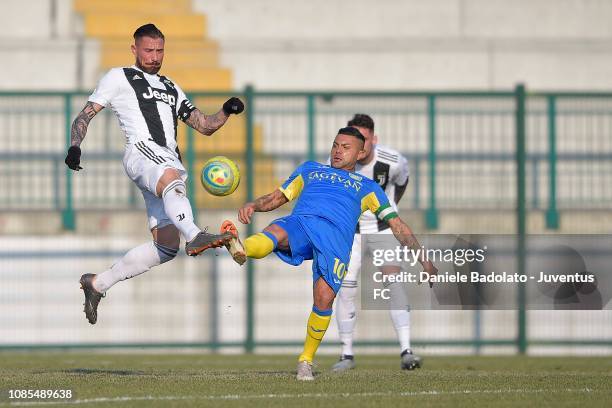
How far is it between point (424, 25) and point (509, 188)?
498 centimetres

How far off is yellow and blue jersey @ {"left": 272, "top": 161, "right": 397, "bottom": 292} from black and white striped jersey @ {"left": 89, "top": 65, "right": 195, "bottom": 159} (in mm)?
1041

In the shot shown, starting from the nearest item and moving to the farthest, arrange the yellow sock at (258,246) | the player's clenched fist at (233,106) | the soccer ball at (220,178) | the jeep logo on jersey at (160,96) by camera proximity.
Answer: the yellow sock at (258,246) → the soccer ball at (220,178) → the player's clenched fist at (233,106) → the jeep logo on jersey at (160,96)

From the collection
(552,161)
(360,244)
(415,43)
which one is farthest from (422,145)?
(415,43)

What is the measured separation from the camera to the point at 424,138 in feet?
53.0

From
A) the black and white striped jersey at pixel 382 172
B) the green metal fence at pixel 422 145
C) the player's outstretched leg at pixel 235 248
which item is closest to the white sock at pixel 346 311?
the black and white striped jersey at pixel 382 172

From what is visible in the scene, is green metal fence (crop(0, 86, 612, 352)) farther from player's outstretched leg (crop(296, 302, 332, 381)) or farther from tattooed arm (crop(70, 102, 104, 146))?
player's outstretched leg (crop(296, 302, 332, 381))

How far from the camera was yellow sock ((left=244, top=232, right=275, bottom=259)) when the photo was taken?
9234mm

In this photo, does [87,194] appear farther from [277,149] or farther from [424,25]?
[424,25]

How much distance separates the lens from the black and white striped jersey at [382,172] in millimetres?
12227

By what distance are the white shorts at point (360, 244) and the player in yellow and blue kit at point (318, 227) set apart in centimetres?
228

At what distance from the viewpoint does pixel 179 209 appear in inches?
373

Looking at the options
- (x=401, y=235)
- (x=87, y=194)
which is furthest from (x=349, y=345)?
(x=87, y=194)

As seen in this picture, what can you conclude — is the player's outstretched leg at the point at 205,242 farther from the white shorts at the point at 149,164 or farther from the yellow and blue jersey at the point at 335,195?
the yellow and blue jersey at the point at 335,195

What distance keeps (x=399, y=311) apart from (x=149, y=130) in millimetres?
3270
